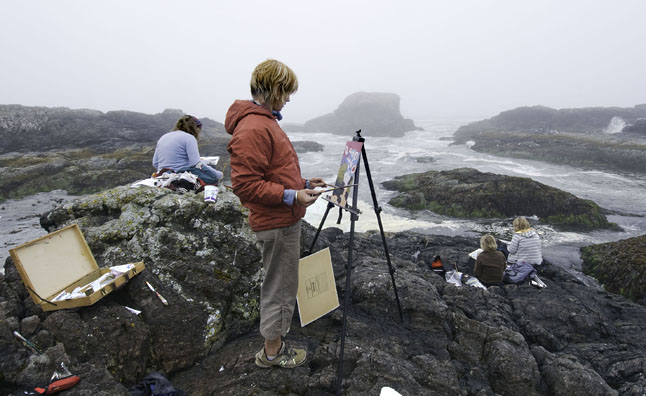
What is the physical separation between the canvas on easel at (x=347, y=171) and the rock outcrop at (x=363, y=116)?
7436 centimetres

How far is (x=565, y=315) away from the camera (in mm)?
5543

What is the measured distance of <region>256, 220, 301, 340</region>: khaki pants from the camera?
294 cm

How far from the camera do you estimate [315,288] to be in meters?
4.18

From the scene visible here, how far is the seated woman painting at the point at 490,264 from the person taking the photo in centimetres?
677

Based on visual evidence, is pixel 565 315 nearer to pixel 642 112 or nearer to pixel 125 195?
pixel 125 195

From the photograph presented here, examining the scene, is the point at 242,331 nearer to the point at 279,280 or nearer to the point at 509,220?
the point at 279,280

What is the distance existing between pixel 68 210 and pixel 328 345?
4095mm

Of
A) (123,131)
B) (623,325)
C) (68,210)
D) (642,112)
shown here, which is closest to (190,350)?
(68,210)

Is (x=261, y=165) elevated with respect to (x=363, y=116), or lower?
lower

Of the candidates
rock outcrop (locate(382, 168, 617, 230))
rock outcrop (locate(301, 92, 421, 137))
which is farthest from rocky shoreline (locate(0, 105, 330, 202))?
rock outcrop (locate(301, 92, 421, 137))

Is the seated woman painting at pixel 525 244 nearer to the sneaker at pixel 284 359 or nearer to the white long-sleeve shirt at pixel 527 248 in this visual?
the white long-sleeve shirt at pixel 527 248

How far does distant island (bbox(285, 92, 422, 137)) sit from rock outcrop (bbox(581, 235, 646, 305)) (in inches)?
2686

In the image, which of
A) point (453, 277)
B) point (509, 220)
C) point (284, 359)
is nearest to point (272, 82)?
point (284, 359)

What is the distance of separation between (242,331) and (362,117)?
94.6 m
